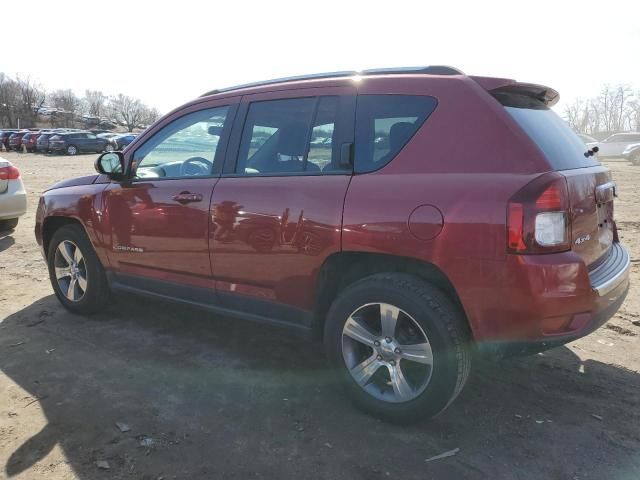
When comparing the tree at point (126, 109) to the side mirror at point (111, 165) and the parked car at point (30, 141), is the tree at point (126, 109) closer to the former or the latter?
the parked car at point (30, 141)

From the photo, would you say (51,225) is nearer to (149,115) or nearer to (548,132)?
(548,132)

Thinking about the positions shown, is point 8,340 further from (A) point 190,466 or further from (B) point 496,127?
(B) point 496,127

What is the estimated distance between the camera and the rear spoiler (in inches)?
108

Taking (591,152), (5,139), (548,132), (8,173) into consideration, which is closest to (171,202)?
(548,132)

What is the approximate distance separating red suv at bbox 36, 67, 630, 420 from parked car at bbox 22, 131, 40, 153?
1539 inches

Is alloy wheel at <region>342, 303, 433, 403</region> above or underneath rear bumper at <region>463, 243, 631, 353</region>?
underneath

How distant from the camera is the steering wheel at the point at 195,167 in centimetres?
364

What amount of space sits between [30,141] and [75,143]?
16.4 ft

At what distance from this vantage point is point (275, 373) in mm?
3520

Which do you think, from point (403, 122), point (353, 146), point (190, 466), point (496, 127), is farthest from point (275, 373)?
point (496, 127)

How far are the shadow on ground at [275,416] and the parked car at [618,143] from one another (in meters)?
31.8

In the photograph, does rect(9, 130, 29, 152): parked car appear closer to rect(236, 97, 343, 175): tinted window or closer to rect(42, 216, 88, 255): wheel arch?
rect(42, 216, 88, 255): wheel arch

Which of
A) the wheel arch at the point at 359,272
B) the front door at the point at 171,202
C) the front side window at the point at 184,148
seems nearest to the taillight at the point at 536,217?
the wheel arch at the point at 359,272

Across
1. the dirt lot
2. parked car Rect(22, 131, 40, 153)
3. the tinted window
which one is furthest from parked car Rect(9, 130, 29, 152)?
the tinted window
